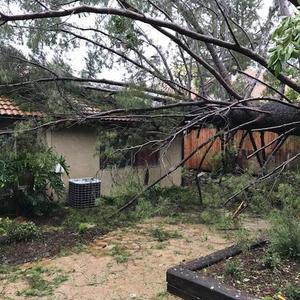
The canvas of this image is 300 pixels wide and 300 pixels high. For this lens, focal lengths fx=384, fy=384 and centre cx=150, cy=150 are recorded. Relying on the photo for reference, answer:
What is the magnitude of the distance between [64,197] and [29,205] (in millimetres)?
1317

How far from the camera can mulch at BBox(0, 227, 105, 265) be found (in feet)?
18.4

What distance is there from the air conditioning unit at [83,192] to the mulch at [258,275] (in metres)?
5.08

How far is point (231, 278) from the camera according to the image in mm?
4012

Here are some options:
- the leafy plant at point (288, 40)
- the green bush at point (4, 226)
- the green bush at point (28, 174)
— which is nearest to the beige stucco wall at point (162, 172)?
the green bush at point (28, 174)

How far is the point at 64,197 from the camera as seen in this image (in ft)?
30.5

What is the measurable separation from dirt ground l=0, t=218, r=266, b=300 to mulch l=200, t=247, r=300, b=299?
25.1 inches

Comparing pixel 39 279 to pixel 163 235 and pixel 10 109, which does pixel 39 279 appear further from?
pixel 10 109

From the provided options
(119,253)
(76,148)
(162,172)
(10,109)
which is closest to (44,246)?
(119,253)

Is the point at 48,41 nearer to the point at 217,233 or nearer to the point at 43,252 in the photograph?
the point at 43,252

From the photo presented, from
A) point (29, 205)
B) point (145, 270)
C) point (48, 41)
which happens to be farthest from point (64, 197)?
point (145, 270)

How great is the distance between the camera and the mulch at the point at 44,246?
5616mm

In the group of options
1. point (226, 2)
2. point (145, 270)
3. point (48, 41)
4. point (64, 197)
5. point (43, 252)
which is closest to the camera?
point (145, 270)

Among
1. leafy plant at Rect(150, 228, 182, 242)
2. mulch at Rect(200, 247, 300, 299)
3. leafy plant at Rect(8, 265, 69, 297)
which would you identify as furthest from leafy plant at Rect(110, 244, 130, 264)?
mulch at Rect(200, 247, 300, 299)

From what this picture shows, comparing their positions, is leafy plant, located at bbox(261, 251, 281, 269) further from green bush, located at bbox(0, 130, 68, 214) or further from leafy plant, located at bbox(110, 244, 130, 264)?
green bush, located at bbox(0, 130, 68, 214)
